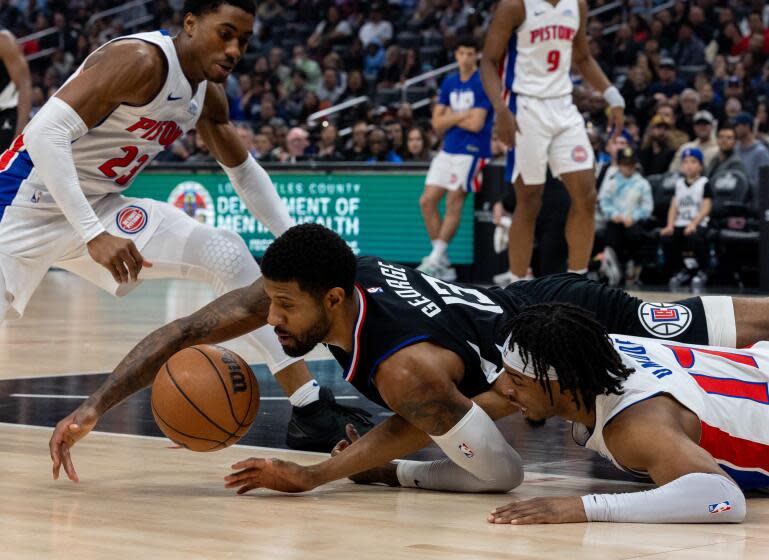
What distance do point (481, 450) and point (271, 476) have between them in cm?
61

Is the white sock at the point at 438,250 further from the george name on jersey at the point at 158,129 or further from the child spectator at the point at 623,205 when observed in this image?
the george name on jersey at the point at 158,129

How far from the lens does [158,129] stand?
511 cm

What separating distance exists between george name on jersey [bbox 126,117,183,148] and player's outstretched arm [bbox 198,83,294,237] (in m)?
0.26

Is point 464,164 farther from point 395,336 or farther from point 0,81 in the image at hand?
point 395,336

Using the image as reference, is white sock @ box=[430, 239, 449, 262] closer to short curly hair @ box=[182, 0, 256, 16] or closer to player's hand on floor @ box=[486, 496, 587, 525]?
short curly hair @ box=[182, 0, 256, 16]

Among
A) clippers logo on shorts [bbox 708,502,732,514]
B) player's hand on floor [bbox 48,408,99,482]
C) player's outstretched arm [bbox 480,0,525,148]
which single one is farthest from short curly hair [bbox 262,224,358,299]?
player's outstretched arm [bbox 480,0,525,148]

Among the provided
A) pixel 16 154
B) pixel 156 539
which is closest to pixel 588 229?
pixel 16 154

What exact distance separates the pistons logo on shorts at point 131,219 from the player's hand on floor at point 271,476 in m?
1.49

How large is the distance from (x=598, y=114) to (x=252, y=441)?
36.1ft

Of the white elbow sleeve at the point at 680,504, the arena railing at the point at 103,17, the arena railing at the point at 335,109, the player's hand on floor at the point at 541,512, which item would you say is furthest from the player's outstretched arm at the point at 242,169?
the arena railing at the point at 103,17

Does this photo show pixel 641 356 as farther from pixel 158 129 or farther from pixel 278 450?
pixel 158 129

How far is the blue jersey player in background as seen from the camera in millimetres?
12648

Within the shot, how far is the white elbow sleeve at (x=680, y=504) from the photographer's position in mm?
3492

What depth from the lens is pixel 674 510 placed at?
3516 millimetres
